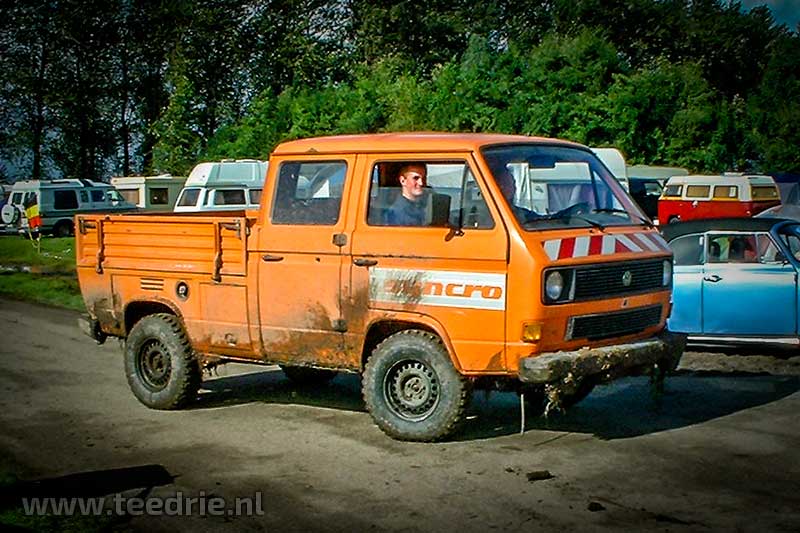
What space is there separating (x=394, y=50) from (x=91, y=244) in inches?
2055

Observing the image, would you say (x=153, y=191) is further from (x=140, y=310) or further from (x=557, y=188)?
(x=557, y=188)

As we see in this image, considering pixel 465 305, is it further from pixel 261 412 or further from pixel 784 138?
pixel 784 138

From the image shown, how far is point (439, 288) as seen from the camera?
320 inches

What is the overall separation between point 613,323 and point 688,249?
446 cm

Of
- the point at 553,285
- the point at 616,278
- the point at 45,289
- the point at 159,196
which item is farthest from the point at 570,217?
Answer: the point at 159,196

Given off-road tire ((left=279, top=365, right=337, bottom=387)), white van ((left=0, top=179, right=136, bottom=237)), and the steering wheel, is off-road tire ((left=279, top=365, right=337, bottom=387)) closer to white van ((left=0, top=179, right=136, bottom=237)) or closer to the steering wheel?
the steering wheel

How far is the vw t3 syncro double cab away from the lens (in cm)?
787

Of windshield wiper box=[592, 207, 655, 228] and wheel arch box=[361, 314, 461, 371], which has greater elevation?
windshield wiper box=[592, 207, 655, 228]

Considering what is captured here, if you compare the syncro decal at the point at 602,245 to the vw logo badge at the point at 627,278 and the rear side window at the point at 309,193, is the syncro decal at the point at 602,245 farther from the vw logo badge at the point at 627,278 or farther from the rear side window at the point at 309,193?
the rear side window at the point at 309,193

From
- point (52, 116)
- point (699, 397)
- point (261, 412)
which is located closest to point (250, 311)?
point (261, 412)

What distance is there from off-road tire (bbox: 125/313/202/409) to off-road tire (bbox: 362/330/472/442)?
215 cm

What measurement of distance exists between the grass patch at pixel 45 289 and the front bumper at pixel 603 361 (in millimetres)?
11880

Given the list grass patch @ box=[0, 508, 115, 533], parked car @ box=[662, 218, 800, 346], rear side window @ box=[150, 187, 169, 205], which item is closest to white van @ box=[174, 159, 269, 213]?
rear side window @ box=[150, 187, 169, 205]

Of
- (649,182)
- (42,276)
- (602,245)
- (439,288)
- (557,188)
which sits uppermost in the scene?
(649,182)
